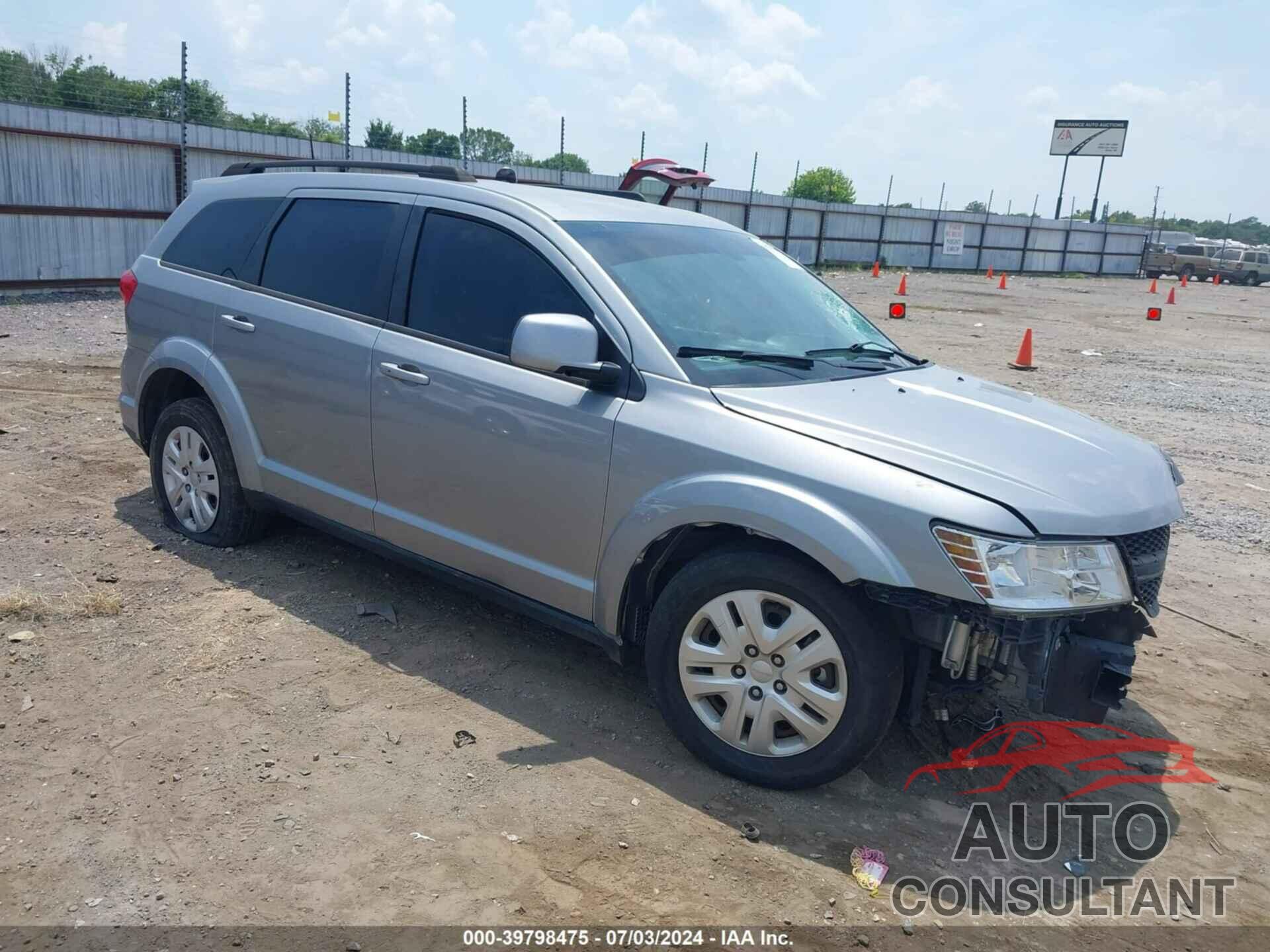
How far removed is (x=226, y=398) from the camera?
4922mm

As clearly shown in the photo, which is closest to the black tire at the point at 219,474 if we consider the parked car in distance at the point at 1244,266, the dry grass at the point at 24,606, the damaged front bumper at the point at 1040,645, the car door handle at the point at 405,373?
the dry grass at the point at 24,606

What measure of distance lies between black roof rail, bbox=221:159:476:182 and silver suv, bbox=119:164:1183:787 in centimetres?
3

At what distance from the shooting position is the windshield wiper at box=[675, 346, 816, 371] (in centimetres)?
372

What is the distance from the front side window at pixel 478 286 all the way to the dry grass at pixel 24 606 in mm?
2039

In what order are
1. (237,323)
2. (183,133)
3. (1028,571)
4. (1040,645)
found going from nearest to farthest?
(1028,571), (1040,645), (237,323), (183,133)

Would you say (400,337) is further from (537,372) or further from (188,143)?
(188,143)

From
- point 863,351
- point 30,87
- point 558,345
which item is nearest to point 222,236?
point 558,345

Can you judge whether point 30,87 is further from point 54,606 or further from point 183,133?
point 54,606

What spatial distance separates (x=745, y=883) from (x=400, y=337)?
2555mm

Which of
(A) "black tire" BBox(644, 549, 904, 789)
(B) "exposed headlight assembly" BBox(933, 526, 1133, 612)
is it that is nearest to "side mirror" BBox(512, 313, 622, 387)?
(A) "black tire" BBox(644, 549, 904, 789)

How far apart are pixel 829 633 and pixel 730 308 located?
4.87 feet

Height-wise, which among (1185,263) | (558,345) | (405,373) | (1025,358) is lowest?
(1025,358)

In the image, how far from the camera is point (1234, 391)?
12.4m

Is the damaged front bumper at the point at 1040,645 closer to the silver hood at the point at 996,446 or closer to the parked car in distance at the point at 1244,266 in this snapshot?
the silver hood at the point at 996,446
